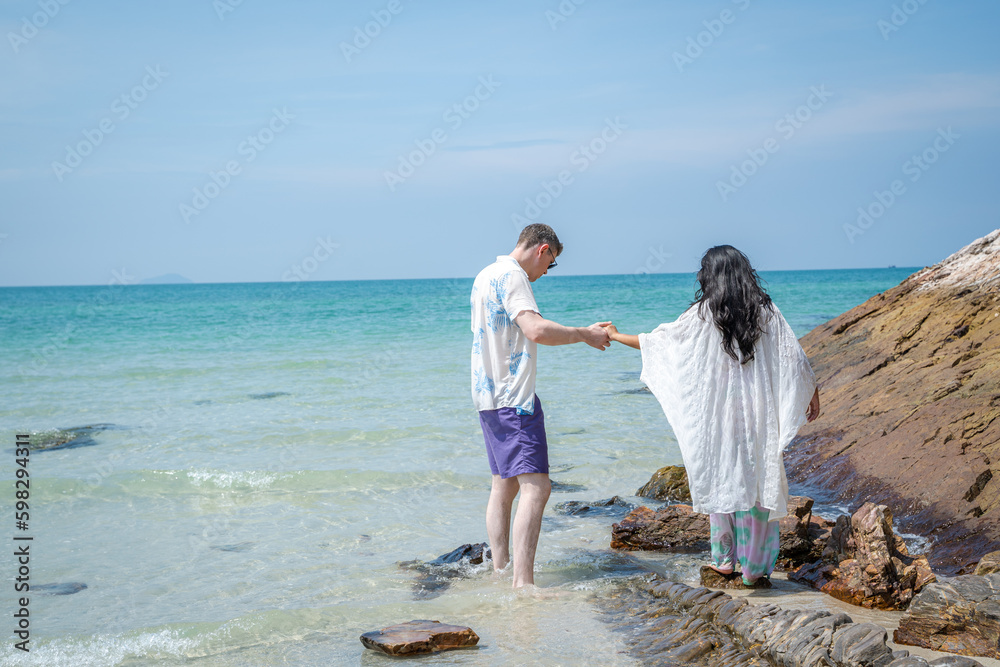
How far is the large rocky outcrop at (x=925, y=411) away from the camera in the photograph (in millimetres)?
4762

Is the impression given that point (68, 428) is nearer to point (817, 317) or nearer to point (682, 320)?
point (682, 320)

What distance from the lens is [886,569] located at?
3738 mm

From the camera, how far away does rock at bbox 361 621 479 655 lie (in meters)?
3.50

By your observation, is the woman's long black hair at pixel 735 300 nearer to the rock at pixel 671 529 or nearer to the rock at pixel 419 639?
the rock at pixel 671 529

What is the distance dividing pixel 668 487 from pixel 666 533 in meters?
1.27

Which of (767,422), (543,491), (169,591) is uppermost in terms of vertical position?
(767,422)

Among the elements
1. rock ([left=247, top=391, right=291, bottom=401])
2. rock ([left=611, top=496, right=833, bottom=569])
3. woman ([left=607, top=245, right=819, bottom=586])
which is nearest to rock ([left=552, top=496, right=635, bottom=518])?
rock ([left=611, top=496, right=833, bottom=569])


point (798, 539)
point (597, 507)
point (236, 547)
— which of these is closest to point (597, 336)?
point (798, 539)

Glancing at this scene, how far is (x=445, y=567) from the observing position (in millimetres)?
4855

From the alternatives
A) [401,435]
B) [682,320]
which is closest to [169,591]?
[682,320]

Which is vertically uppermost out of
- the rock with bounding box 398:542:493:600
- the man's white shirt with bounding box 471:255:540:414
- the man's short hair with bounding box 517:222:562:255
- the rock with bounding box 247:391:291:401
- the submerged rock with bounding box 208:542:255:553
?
the man's short hair with bounding box 517:222:562:255

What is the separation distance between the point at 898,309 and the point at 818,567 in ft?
18.3

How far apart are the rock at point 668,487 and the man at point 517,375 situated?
91.3 inches

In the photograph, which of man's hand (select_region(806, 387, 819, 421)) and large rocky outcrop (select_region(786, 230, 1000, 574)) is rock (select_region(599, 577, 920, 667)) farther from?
large rocky outcrop (select_region(786, 230, 1000, 574))
